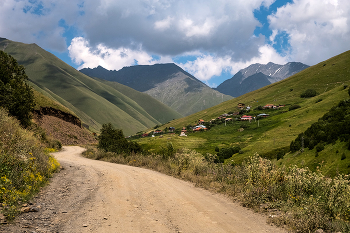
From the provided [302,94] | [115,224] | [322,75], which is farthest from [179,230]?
[322,75]

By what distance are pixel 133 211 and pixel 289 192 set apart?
575 cm

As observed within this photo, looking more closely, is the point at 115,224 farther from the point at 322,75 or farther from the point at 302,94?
the point at 322,75

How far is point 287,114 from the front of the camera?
91500mm

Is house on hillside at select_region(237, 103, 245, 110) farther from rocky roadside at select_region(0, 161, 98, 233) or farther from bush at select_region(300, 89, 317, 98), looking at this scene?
rocky roadside at select_region(0, 161, 98, 233)

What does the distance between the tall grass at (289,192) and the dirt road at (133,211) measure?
649mm

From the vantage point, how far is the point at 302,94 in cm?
11869

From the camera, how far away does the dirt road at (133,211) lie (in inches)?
235

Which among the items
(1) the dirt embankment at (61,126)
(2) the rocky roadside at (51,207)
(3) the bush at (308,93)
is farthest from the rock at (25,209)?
(3) the bush at (308,93)

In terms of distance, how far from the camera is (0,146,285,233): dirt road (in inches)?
235

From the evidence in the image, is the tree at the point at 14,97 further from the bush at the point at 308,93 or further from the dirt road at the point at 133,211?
the bush at the point at 308,93

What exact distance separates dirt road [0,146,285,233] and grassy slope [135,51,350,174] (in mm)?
25532

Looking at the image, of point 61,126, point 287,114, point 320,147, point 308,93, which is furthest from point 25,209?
point 308,93

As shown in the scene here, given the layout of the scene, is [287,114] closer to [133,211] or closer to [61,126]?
[61,126]

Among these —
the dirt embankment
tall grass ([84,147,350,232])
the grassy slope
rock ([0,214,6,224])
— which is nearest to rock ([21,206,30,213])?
rock ([0,214,6,224])
